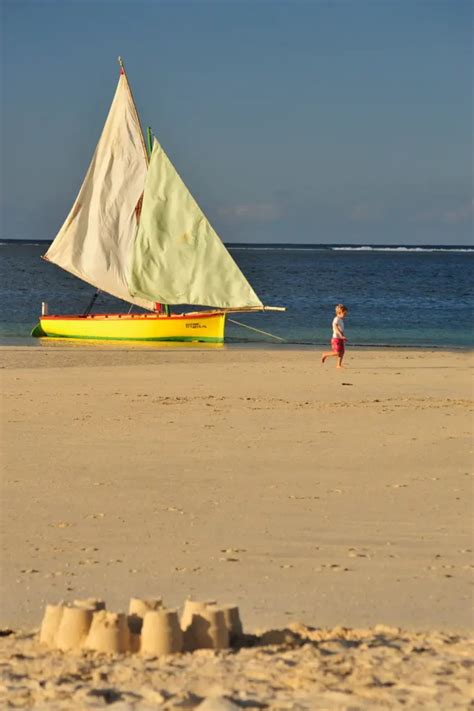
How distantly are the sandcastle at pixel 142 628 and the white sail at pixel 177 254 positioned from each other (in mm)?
23539

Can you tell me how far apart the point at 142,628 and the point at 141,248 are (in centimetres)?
2511

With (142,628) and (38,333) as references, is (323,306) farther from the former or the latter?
(142,628)

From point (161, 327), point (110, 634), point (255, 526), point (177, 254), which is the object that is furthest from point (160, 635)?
point (177, 254)

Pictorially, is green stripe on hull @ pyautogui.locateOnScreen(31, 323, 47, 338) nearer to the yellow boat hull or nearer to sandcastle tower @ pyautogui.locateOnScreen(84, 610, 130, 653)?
the yellow boat hull

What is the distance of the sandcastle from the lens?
555cm

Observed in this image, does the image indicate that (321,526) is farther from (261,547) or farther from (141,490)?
(141,490)

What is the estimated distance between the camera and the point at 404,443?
12.6m

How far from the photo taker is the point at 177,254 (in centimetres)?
3008

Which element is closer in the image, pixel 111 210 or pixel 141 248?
pixel 141 248

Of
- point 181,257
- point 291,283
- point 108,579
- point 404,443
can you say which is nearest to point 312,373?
point 404,443

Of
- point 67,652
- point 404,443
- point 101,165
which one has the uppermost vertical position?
point 101,165

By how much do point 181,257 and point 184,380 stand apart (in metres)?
10.9

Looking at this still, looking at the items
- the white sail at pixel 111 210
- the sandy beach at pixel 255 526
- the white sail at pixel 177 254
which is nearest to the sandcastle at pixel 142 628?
the sandy beach at pixel 255 526

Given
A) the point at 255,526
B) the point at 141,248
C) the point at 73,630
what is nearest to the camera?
the point at 73,630
